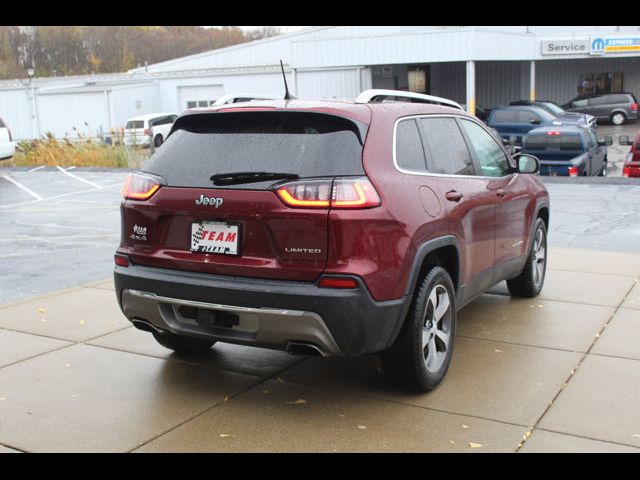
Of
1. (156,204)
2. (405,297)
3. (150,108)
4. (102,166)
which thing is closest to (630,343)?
(405,297)

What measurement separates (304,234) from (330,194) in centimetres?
25

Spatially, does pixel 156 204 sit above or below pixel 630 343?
above

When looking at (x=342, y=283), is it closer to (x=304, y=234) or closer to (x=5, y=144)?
(x=304, y=234)

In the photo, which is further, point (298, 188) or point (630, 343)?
point (630, 343)

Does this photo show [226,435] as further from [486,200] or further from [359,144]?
[486,200]

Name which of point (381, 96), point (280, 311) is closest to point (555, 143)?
point (381, 96)

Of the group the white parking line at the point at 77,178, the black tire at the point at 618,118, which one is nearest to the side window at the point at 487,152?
the white parking line at the point at 77,178

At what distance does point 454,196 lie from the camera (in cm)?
513

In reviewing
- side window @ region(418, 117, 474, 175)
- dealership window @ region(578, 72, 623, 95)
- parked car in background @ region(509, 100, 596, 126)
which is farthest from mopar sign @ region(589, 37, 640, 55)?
side window @ region(418, 117, 474, 175)

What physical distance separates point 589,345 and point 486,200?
4.28ft

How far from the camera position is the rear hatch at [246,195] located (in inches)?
167

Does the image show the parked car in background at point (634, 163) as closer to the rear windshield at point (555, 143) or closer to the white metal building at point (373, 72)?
the rear windshield at point (555, 143)
